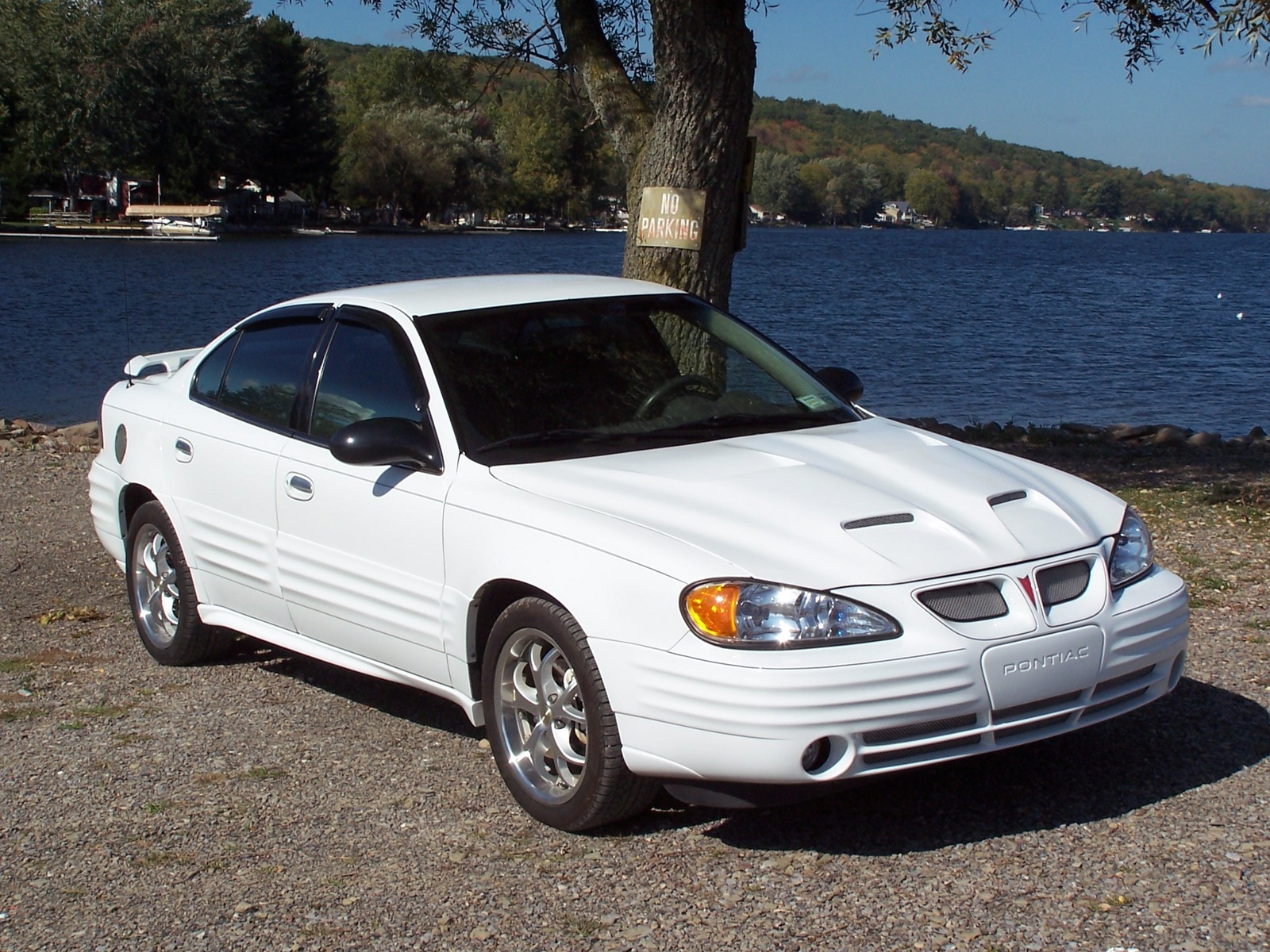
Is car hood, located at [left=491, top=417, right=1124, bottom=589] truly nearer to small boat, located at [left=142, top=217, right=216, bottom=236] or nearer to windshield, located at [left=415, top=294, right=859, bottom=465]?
windshield, located at [left=415, top=294, right=859, bottom=465]

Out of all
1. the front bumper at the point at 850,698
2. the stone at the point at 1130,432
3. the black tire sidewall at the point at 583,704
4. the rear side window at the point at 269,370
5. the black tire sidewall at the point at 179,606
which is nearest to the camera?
the front bumper at the point at 850,698

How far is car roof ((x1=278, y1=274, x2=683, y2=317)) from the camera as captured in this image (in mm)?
5378

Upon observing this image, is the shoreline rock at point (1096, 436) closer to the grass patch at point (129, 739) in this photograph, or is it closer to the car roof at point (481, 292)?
the car roof at point (481, 292)

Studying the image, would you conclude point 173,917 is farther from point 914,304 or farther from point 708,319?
point 914,304

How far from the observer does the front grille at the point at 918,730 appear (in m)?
3.89

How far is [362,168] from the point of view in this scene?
103m

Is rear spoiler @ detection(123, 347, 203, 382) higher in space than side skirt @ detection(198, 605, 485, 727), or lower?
higher

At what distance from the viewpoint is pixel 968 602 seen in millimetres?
4023

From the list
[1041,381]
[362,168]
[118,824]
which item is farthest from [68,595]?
[362,168]

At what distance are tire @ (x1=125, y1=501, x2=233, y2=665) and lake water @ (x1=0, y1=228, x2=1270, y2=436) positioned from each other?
13.3 m

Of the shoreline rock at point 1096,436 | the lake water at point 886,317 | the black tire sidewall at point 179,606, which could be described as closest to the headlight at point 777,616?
the black tire sidewall at point 179,606

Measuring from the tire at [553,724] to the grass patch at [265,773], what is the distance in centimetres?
83

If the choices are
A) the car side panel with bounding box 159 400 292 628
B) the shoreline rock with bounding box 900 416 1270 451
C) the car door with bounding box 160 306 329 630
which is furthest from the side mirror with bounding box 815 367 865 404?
the shoreline rock with bounding box 900 416 1270 451

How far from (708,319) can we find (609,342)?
1.93ft
